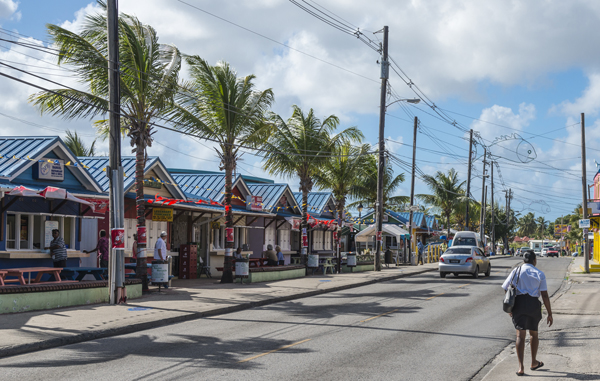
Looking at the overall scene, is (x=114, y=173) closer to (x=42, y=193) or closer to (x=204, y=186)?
(x=42, y=193)

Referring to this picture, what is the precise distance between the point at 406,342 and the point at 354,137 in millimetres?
20571

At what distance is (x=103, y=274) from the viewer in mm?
18734

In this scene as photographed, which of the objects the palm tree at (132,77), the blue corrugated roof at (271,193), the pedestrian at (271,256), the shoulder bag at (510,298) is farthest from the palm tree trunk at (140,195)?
the blue corrugated roof at (271,193)

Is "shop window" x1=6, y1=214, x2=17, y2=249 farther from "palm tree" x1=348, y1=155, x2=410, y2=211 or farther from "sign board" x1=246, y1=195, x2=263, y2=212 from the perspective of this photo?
"palm tree" x1=348, y1=155, x2=410, y2=211

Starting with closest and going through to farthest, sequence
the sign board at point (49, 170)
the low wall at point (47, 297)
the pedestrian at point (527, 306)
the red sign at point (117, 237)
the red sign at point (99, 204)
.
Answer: the pedestrian at point (527, 306), the low wall at point (47, 297), the red sign at point (117, 237), the sign board at point (49, 170), the red sign at point (99, 204)

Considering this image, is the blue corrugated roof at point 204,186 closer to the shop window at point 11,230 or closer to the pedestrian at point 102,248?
the pedestrian at point 102,248

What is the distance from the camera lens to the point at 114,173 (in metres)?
15.6

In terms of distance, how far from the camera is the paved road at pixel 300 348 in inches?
323

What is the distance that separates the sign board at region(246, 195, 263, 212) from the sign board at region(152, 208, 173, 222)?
738cm

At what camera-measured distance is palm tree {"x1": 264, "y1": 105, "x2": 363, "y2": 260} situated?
29.0 meters

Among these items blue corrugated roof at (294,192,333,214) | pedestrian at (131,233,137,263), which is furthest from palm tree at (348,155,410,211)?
pedestrian at (131,233,137,263)

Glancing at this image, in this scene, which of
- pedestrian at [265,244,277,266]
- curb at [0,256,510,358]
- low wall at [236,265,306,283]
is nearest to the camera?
curb at [0,256,510,358]

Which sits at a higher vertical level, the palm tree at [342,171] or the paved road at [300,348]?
the palm tree at [342,171]

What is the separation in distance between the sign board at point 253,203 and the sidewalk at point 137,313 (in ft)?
25.6
